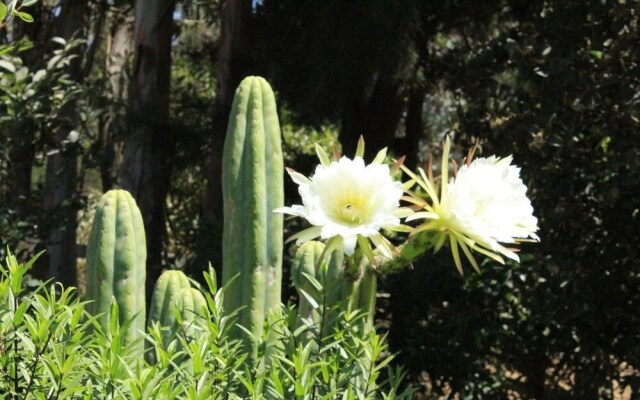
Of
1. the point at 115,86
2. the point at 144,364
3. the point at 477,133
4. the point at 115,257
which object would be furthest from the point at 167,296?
the point at 115,86

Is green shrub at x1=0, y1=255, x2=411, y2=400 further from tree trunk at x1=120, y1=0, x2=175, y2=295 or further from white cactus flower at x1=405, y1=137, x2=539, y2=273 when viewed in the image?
tree trunk at x1=120, y1=0, x2=175, y2=295

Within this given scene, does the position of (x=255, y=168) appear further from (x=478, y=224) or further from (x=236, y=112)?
(x=478, y=224)

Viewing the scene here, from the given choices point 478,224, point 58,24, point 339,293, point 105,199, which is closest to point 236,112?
point 105,199

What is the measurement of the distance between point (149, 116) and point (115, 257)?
4.00 metres

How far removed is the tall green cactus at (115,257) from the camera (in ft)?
9.36

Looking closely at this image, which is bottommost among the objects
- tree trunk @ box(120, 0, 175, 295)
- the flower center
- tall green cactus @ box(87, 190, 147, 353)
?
tall green cactus @ box(87, 190, 147, 353)

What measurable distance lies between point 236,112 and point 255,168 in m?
0.18

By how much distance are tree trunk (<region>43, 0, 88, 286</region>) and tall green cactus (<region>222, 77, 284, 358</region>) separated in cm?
388

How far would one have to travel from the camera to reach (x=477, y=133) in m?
5.18

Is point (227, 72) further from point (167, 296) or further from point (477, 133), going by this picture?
point (167, 296)

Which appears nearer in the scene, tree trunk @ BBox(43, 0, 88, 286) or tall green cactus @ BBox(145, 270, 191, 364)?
tall green cactus @ BBox(145, 270, 191, 364)

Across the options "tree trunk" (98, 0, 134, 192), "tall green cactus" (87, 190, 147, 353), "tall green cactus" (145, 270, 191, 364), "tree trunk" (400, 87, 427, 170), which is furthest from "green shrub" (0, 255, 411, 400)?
"tree trunk" (400, 87, 427, 170)

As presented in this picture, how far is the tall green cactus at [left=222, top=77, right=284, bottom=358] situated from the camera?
9.21ft

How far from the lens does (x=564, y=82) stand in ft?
15.3
